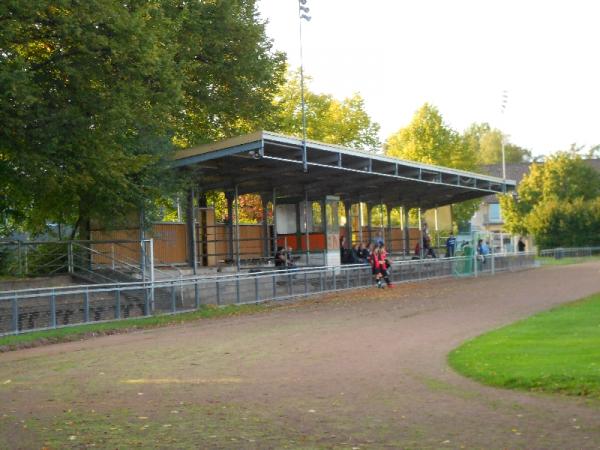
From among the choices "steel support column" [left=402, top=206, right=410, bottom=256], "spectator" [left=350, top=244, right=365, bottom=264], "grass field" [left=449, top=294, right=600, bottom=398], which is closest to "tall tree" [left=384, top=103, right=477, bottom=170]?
"steel support column" [left=402, top=206, right=410, bottom=256]

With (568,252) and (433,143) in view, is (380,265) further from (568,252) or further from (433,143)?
(433,143)

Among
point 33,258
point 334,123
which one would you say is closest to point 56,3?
point 33,258

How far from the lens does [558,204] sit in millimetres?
75562

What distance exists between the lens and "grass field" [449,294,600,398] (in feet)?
37.9

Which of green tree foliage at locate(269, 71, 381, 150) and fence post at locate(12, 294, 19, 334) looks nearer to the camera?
fence post at locate(12, 294, 19, 334)

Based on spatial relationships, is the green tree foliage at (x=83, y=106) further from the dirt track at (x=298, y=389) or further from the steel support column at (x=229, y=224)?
the steel support column at (x=229, y=224)

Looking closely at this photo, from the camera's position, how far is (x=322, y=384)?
12.4 meters

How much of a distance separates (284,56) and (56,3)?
65.0ft

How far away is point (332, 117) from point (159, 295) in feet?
155

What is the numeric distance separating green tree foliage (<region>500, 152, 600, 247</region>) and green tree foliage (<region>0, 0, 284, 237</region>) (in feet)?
169

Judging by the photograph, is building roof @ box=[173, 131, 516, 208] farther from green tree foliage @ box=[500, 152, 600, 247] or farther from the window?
the window

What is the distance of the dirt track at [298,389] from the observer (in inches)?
354

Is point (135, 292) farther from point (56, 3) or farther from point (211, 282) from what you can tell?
point (56, 3)

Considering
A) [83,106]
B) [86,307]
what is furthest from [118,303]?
[83,106]
